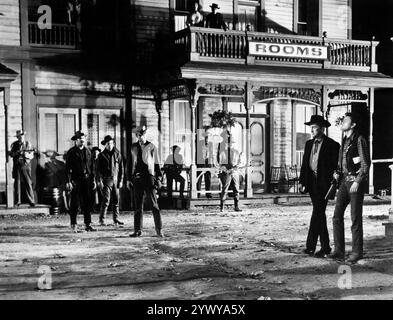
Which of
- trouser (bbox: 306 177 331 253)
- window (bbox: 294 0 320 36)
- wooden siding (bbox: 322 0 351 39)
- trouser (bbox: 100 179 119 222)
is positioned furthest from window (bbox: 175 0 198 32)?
trouser (bbox: 306 177 331 253)

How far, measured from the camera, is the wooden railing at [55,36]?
18234mm

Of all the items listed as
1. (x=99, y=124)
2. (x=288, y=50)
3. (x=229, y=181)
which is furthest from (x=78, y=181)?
(x=288, y=50)

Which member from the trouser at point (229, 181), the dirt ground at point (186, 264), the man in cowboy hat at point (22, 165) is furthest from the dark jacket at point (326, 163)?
the man in cowboy hat at point (22, 165)

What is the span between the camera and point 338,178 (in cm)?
880

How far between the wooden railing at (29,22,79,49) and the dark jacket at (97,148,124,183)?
6.74 meters

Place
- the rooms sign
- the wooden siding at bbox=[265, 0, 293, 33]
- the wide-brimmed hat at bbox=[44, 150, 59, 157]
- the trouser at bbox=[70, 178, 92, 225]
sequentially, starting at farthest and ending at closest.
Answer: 1. the wooden siding at bbox=[265, 0, 293, 33]
2. the rooms sign
3. the wide-brimmed hat at bbox=[44, 150, 59, 157]
4. the trouser at bbox=[70, 178, 92, 225]

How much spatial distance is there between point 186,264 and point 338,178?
266 centimetres

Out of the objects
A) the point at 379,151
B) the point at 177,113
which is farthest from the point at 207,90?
the point at 379,151

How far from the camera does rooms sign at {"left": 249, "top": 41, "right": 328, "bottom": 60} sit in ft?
62.4

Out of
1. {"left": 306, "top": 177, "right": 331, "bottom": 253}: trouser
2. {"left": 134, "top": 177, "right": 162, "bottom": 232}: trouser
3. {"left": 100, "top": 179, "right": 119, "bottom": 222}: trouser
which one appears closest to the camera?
{"left": 306, "top": 177, "right": 331, "bottom": 253}: trouser

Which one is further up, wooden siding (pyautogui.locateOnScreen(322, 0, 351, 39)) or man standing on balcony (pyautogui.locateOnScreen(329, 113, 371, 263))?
wooden siding (pyautogui.locateOnScreen(322, 0, 351, 39))

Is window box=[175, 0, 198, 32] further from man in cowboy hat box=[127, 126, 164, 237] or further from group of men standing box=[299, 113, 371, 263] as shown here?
group of men standing box=[299, 113, 371, 263]

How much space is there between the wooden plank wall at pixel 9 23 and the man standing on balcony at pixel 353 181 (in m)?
→ 12.7
